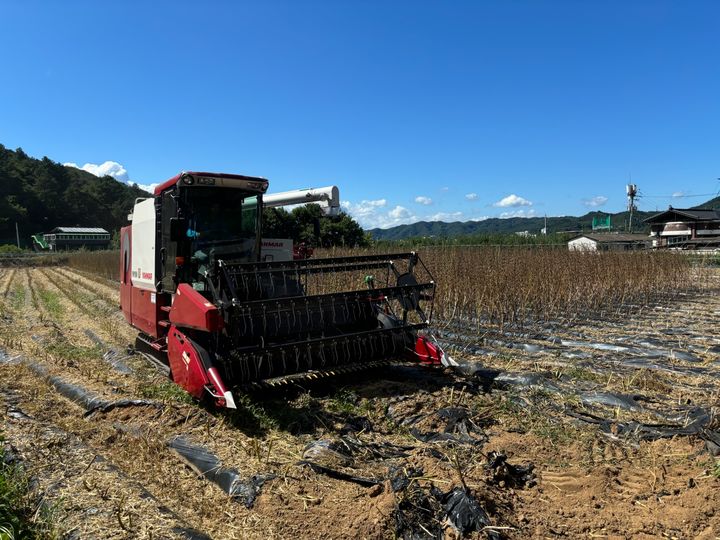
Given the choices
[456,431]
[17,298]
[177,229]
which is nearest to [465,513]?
[456,431]

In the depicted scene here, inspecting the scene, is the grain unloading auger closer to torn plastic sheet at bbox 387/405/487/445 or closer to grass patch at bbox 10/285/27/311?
torn plastic sheet at bbox 387/405/487/445

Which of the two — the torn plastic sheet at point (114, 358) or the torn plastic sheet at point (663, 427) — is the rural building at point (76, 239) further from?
the torn plastic sheet at point (663, 427)

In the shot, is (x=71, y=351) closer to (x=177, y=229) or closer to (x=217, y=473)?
(x=177, y=229)

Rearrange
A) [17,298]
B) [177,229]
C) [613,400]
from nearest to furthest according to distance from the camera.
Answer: [613,400], [177,229], [17,298]

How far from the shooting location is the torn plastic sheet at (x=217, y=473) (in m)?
3.38

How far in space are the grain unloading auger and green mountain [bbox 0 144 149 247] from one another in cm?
7766

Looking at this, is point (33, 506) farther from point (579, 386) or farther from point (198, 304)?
point (579, 386)

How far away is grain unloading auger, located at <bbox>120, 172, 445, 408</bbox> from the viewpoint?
5.12m

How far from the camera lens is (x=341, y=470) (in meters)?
3.69

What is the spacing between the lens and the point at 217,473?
3.69 m

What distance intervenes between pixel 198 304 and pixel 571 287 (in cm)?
990

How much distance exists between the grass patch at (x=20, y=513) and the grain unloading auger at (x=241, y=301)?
1520mm

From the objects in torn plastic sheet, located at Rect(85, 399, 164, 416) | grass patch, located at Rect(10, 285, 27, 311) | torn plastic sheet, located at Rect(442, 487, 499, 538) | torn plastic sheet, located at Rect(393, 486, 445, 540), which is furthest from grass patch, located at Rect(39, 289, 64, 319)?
torn plastic sheet, located at Rect(442, 487, 499, 538)

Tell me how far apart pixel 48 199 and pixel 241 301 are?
88.1m
